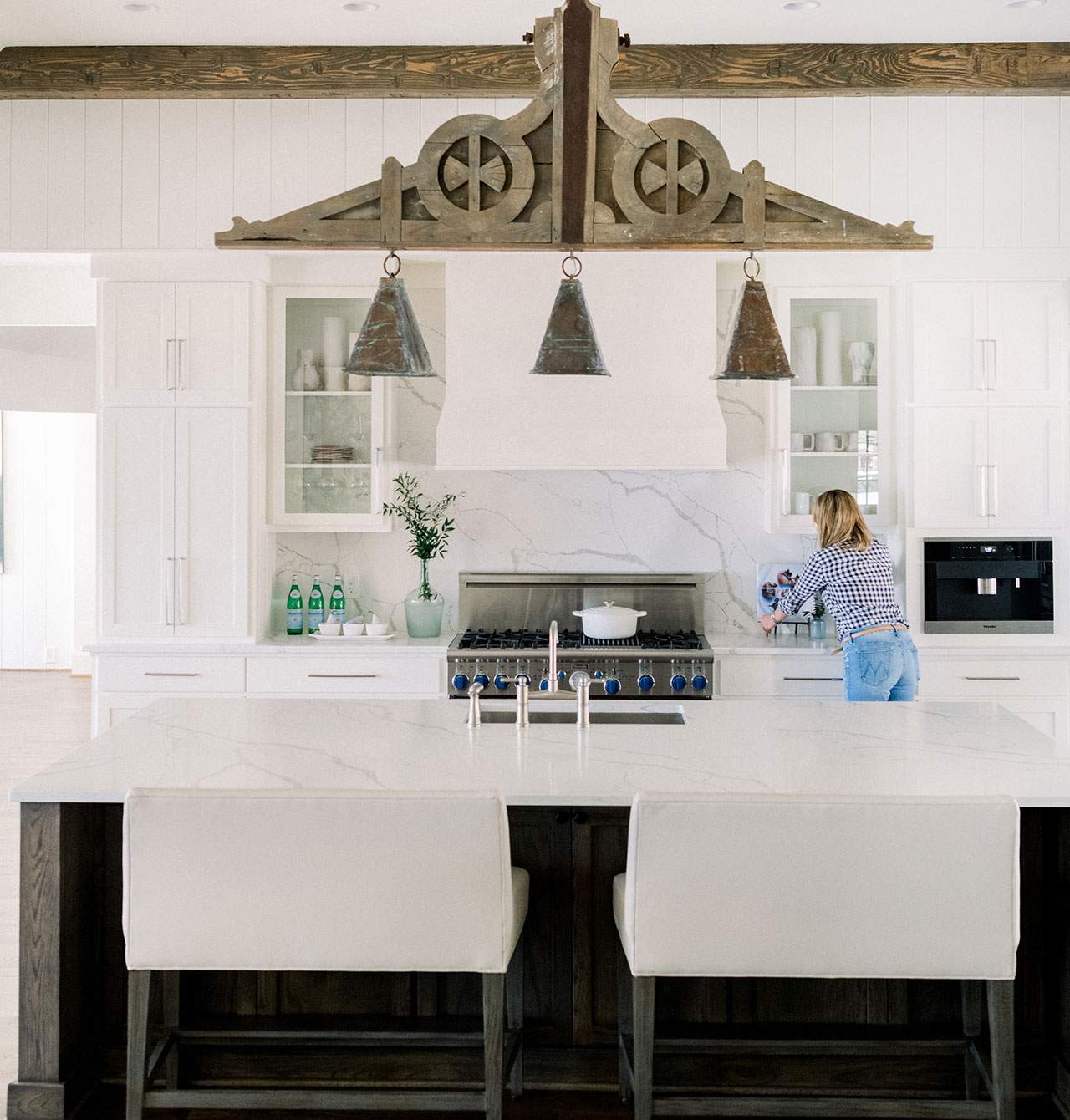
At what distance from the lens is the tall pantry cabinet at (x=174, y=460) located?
466cm

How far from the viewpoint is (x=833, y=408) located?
4883 millimetres

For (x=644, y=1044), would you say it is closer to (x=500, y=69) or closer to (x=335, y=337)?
(x=335, y=337)

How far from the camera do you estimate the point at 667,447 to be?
15.1ft

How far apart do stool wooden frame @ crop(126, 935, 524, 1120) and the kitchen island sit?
0.06m

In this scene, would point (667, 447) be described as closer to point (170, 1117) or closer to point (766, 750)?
point (766, 750)

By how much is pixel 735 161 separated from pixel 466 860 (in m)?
3.28

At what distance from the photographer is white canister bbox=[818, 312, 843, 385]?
4.85m

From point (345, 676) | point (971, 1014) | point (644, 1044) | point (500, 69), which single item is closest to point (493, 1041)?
point (644, 1044)

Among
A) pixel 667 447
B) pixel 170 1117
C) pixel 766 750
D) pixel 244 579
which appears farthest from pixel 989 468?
pixel 170 1117

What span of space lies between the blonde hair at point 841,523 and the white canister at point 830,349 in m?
0.88

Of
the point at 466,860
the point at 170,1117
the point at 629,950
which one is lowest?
the point at 170,1117

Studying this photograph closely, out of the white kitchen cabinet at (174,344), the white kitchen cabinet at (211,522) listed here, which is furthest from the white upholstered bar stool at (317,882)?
the white kitchen cabinet at (174,344)

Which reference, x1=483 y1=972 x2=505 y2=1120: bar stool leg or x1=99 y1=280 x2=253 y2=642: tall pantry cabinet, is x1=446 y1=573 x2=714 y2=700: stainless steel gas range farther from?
x1=483 y1=972 x2=505 y2=1120: bar stool leg

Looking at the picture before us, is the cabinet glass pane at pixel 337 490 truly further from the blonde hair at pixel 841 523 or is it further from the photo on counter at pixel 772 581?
the blonde hair at pixel 841 523
